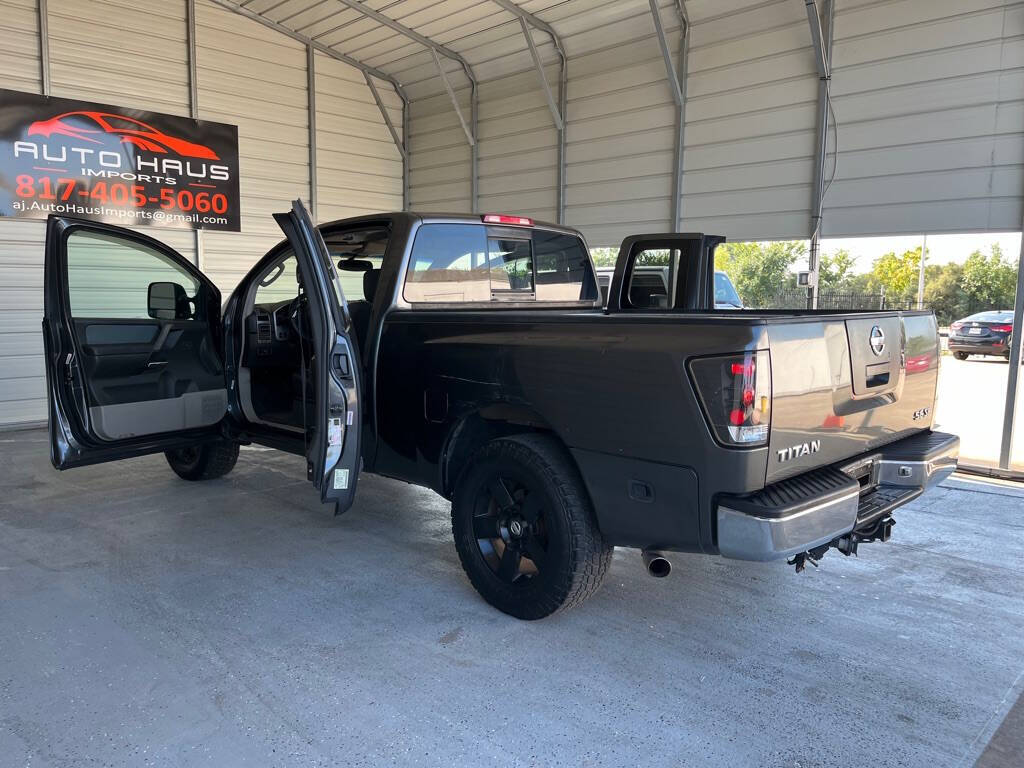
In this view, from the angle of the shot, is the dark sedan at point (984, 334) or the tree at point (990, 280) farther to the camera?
the dark sedan at point (984, 334)

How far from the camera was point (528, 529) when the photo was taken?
3.15 meters

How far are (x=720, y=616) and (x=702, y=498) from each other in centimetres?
112

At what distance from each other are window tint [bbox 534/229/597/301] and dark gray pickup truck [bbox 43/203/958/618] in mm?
19

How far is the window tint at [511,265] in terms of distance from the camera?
14.3 feet

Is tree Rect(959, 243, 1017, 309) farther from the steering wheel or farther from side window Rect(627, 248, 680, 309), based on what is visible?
the steering wheel

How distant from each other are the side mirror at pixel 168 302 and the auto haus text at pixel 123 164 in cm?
462

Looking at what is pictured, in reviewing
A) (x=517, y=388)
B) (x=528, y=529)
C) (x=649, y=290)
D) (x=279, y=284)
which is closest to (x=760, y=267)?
(x=649, y=290)

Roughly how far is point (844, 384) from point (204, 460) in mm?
4636

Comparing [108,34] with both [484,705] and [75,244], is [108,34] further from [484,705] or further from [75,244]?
[484,705]

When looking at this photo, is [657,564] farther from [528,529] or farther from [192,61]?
[192,61]

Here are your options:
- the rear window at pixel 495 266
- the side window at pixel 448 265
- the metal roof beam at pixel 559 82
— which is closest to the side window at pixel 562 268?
the rear window at pixel 495 266

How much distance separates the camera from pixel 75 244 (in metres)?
4.37

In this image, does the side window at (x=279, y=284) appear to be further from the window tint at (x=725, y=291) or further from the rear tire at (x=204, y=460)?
the window tint at (x=725, y=291)

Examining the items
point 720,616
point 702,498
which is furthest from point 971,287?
point 702,498
